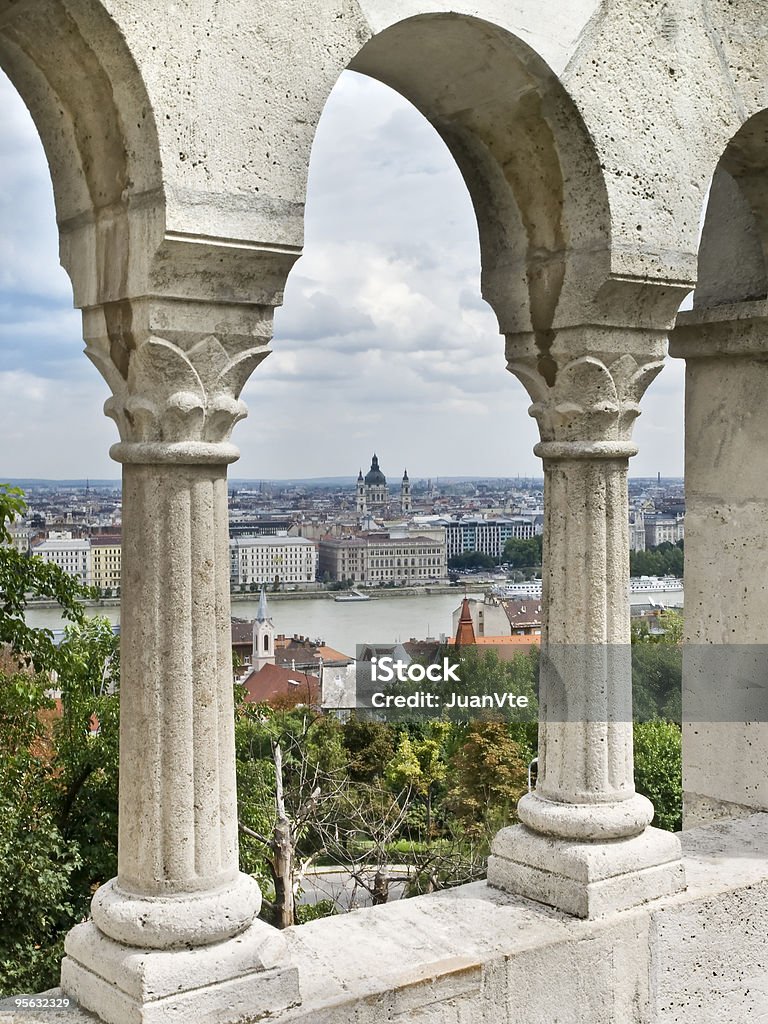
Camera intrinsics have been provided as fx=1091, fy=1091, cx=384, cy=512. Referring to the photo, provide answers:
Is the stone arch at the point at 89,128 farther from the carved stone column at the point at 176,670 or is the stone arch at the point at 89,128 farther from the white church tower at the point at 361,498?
the white church tower at the point at 361,498

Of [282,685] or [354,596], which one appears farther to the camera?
[354,596]

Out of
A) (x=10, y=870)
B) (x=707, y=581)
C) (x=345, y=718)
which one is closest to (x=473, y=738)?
(x=345, y=718)

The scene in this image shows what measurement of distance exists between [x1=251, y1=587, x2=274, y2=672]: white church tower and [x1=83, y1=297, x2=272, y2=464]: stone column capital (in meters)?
40.5

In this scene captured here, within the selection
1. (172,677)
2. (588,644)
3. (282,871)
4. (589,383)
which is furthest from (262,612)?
(172,677)

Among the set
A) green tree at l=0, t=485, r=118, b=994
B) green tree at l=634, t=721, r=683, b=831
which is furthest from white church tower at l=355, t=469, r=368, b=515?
green tree at l=0, t=485, r=118, b=994

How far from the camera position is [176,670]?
3.79 metres

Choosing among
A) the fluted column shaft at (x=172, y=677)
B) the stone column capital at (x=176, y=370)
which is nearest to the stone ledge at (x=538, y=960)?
the fluted column shaft at (x=172, y=677)

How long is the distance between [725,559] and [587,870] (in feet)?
7.57

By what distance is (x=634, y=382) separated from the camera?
16.6ft

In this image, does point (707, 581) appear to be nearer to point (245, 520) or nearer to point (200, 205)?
point (200, 205)

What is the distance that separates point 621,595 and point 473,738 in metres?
34.6

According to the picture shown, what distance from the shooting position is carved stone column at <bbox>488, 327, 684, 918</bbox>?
4930mm

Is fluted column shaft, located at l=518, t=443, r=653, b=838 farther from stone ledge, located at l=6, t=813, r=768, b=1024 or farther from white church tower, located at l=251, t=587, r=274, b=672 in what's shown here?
white church tower, located at l=251, t=587, r=274, b=672

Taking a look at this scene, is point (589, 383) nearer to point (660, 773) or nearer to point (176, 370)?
point (176, 370)
